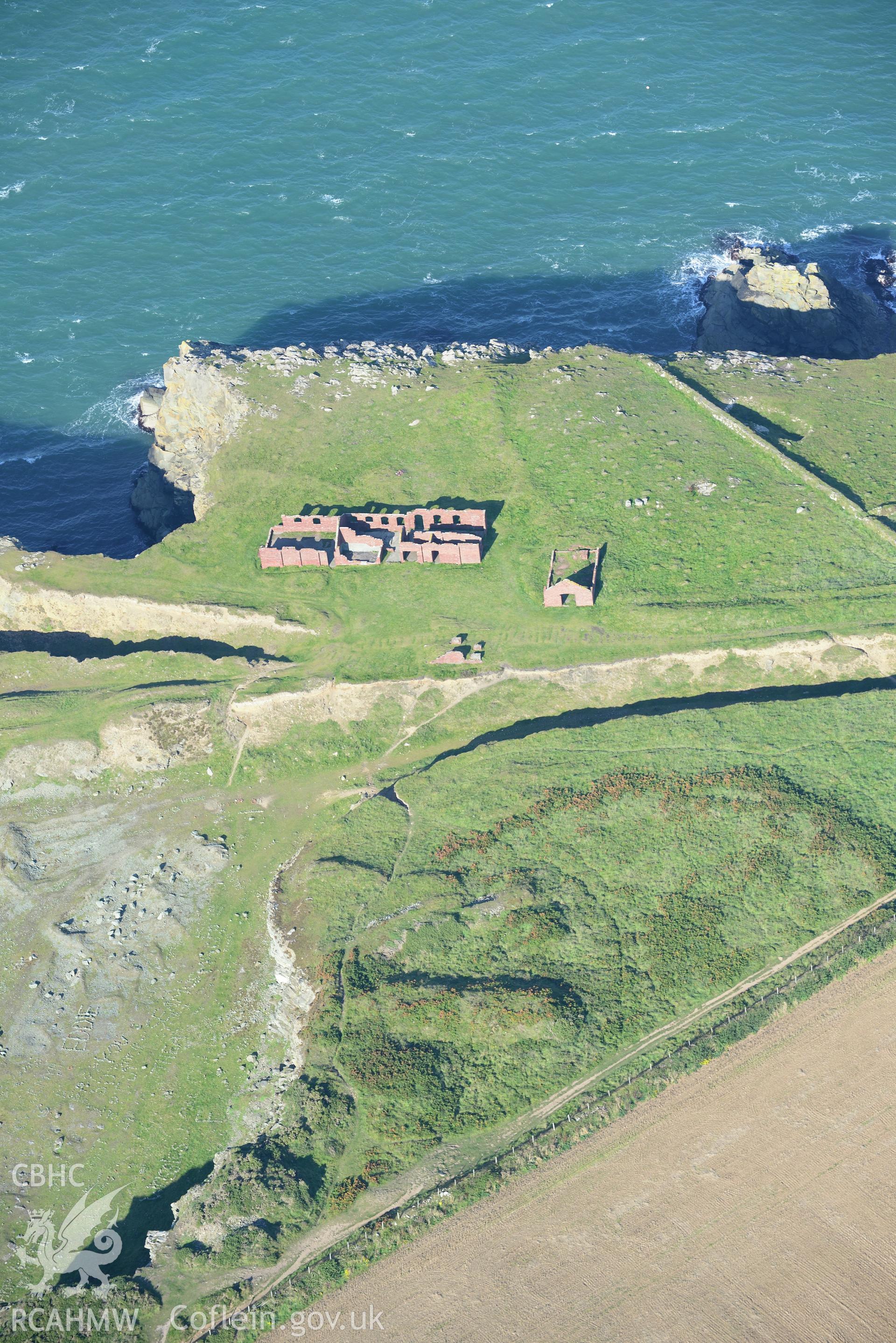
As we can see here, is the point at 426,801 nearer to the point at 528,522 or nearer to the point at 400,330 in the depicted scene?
the point at 528,522

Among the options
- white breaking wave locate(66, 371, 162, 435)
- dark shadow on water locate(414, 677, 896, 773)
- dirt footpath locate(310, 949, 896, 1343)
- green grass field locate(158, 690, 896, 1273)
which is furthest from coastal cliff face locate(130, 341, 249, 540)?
dirt footpath locate(310, 949, 896, 1343)

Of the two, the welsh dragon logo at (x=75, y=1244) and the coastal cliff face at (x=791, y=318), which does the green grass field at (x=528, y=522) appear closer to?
the coastal cliff face at (x=791, y=318)

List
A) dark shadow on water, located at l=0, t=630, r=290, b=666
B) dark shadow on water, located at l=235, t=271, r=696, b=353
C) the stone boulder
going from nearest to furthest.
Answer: dark shadow on water, located at l=0, t=630, r=290, b=666
the stone boulder
dark shadow on water, located at l=235, t=271, r=696, b=353

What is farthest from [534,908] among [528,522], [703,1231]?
[528,522]

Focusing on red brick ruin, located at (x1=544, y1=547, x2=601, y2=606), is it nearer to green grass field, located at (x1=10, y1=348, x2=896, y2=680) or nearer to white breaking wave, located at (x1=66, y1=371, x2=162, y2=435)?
green grass field, located at (x1=10, y1=348, x2=896, y2=680)

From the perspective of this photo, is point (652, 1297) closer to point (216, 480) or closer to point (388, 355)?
point (216, 480)
